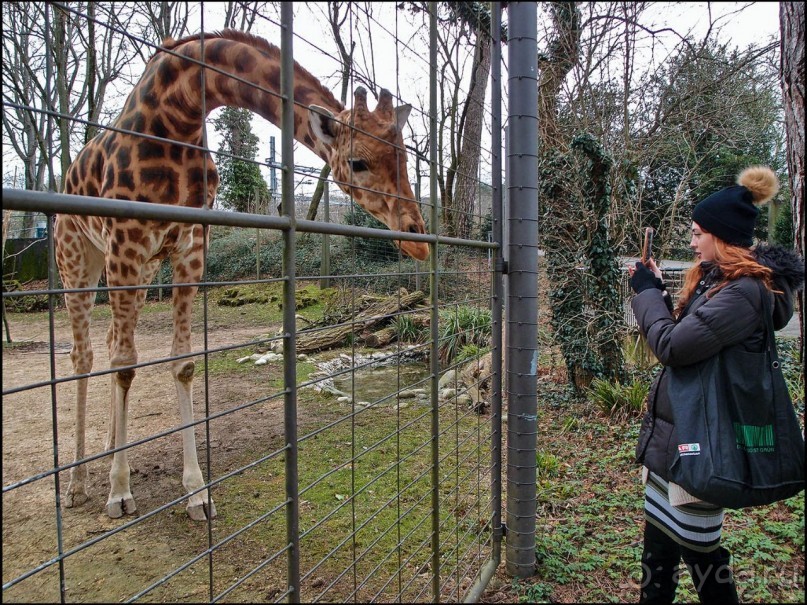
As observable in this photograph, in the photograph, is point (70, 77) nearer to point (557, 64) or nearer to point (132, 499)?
point (132, 499)

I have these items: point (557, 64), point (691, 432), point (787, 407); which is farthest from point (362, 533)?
point (557, 64)

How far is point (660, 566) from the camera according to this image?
2230 mm

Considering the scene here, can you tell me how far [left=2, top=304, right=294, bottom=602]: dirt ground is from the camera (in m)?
2.71

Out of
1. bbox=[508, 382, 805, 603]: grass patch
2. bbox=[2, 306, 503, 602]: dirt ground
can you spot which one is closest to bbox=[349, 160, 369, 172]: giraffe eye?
bbox=[2, 306, 503, 602]: dirt ground

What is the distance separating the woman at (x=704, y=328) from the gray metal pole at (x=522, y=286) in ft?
2.01

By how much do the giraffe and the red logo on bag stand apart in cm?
119

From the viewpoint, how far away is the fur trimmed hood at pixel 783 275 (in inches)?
79.8

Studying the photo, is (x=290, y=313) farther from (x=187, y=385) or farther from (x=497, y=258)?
(x=187, y=385)

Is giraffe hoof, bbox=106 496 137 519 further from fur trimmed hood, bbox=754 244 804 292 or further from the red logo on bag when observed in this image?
fur trimmed hood, bbox=754 244 804 292

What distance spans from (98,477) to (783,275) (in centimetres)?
422

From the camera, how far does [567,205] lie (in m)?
6.74

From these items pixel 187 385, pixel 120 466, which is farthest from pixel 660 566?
pixel 120 466

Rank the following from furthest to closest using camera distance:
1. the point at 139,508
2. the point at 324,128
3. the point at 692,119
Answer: the point at 692,119 < the point at 139,508 < the point at 324,128

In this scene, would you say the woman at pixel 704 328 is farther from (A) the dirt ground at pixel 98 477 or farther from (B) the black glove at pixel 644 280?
(A) the dirt ground at pixel 98 477
